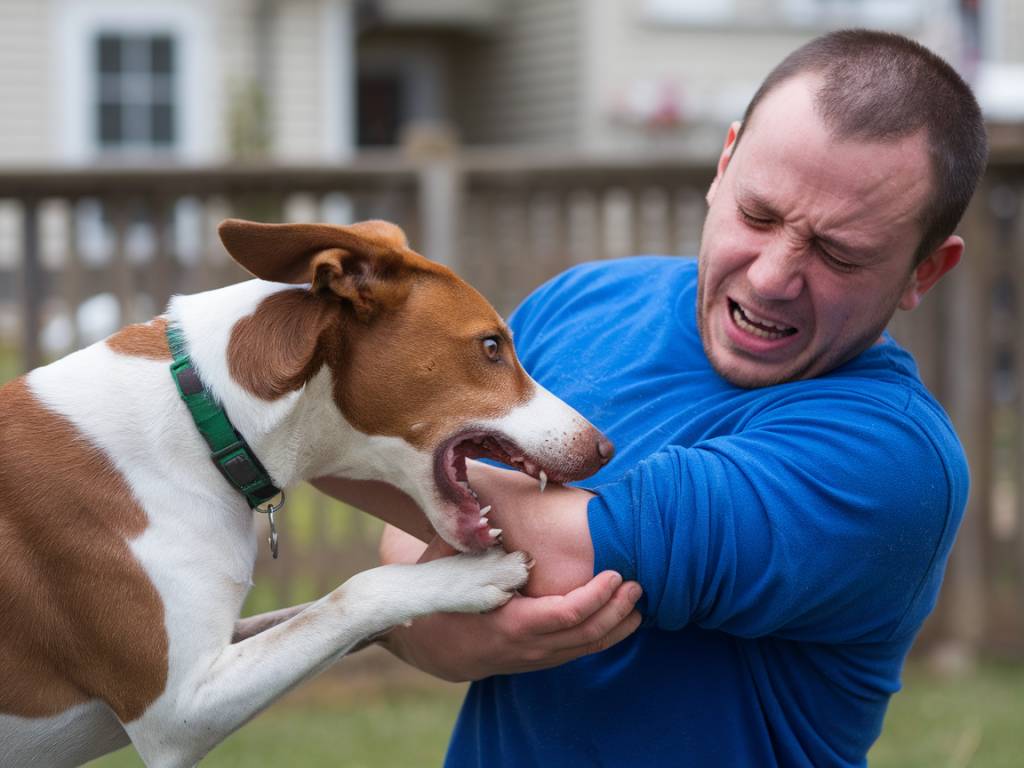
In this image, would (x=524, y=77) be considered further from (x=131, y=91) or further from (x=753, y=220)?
(x=753, y=220)

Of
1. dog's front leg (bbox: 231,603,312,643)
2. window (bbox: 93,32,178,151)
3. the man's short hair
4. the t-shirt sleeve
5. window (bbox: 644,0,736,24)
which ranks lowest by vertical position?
dog's front leg (bbox: 231,603,312,643)

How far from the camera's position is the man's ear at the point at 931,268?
7.71ft

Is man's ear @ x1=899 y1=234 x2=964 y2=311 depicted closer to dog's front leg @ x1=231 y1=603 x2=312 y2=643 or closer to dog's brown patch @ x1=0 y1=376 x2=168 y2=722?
dog's front leg @ x1=231 y1=603 x2=312 y2=643

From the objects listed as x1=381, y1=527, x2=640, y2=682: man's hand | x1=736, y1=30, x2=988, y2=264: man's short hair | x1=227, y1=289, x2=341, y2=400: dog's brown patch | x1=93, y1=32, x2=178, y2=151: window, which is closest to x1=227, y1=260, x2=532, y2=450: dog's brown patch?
x1=227, y1=289, x2=341, y2=400: dog's brown patch

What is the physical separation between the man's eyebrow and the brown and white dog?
47 cm

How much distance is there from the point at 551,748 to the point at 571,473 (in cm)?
46

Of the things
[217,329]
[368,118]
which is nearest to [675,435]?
[217,329]

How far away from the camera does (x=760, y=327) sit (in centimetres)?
233

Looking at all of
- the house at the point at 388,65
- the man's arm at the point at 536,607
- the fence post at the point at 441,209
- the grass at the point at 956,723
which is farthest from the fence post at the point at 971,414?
the house at the point at 388,65

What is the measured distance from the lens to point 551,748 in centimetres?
229

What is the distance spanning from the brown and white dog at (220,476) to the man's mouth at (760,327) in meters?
0.32

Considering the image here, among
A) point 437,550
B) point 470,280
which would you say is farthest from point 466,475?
point 470,280

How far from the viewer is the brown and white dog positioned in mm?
2162

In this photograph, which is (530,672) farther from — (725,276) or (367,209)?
(367,209)
